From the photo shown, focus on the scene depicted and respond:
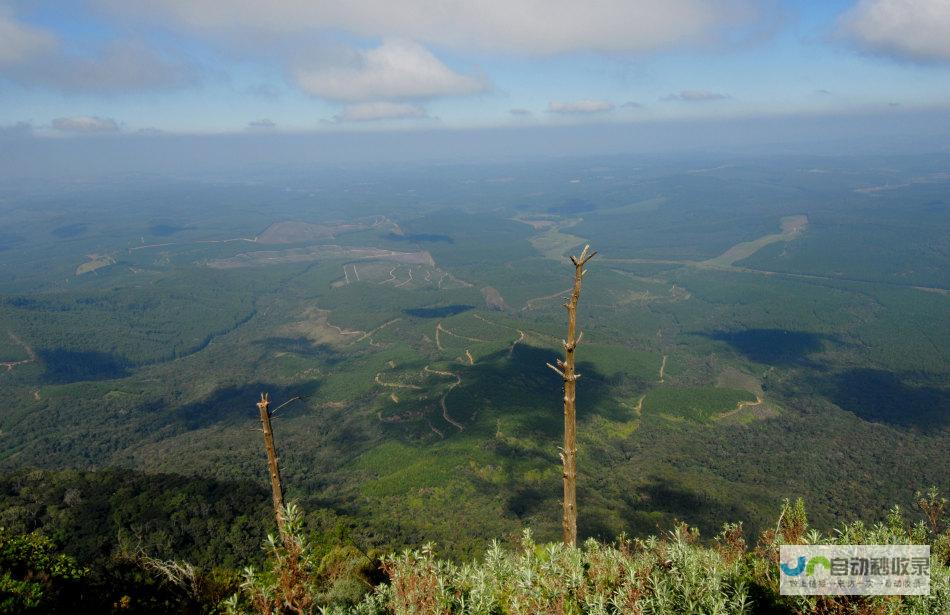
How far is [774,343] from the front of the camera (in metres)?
132

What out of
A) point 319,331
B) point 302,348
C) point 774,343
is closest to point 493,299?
point 319,331

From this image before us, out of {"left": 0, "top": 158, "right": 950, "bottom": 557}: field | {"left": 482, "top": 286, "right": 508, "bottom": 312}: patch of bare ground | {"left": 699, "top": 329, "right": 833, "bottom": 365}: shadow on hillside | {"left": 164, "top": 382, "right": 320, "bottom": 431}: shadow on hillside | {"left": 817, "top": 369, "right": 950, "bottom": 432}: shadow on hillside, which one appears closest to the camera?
{"left": 0, "top": 158, "right": 950, "bottom": 557}: field

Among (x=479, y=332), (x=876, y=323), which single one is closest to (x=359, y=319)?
(x=479, y=332)

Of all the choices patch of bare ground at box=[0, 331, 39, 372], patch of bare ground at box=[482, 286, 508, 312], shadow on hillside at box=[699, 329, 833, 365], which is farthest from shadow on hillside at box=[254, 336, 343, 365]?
shadow on hillside at box=[699, 329, 833, 365]

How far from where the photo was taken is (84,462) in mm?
84062

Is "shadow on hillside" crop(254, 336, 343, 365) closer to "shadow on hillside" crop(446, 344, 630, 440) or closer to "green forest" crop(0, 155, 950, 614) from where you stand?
"green forest" crop(0, 155, 950, 614)

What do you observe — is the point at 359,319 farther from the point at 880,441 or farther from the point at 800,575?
the point at 800,575

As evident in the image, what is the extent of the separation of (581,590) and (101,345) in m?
168

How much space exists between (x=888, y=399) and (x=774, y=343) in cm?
3431

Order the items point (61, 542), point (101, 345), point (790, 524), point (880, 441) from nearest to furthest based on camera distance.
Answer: point (790, 524) < point (61, 542) < point (880, 441) < point (101, 345)

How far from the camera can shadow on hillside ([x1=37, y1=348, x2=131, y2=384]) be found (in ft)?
404

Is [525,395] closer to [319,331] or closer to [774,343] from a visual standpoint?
[774,343]

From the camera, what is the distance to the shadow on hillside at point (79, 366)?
123244 mm

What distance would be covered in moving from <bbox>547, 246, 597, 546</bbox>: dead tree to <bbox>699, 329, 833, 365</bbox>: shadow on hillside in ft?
422
